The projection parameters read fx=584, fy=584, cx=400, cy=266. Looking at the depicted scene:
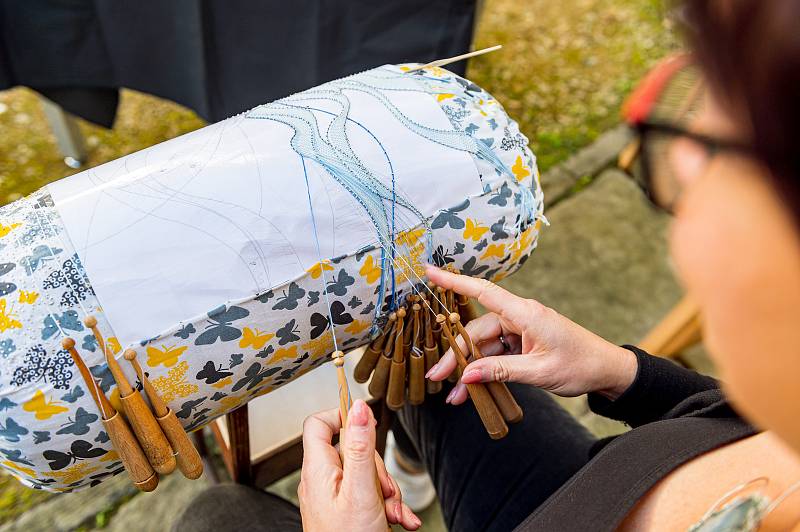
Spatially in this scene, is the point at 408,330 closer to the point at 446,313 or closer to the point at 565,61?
the point at 446,313

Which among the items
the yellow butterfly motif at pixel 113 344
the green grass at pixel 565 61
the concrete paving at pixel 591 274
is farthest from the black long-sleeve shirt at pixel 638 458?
the green grass at pixel 565 61

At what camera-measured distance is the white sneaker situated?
1.15 m

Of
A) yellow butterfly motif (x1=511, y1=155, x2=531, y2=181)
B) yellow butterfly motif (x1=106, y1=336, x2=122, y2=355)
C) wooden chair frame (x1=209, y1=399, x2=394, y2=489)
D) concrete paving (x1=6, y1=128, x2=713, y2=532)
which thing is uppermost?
yellow butterfly motif (x1=511, y1=155, x2=531, y2=181)

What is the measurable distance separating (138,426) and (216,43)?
2.92 feet

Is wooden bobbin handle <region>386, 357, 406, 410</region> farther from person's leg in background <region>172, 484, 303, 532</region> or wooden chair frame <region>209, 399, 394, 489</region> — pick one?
person's leg in background <region>172, 484, 303, 532</region>

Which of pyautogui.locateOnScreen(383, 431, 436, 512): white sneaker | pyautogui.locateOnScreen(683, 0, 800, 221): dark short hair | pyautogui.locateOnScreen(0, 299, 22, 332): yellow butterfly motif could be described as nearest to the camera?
pyautogui.locateOnScreen(683, 0, 800, 221): dark short hair

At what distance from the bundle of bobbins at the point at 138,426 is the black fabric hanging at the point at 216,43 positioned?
828mm

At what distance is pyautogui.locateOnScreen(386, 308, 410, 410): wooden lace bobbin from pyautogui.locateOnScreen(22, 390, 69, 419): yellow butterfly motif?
1.10ft

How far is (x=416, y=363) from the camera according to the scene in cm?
69


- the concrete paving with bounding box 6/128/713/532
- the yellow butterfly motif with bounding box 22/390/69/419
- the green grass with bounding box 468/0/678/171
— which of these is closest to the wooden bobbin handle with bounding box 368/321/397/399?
the yellow butterfly motif with bounding box 22/390/69/419

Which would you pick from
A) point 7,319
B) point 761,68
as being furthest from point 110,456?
point 761,68

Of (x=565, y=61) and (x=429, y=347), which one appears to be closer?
(x=429, y=347)

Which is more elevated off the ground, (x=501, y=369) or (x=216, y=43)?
(x=216, y=43)

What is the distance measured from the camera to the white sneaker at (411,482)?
115 centimetres
